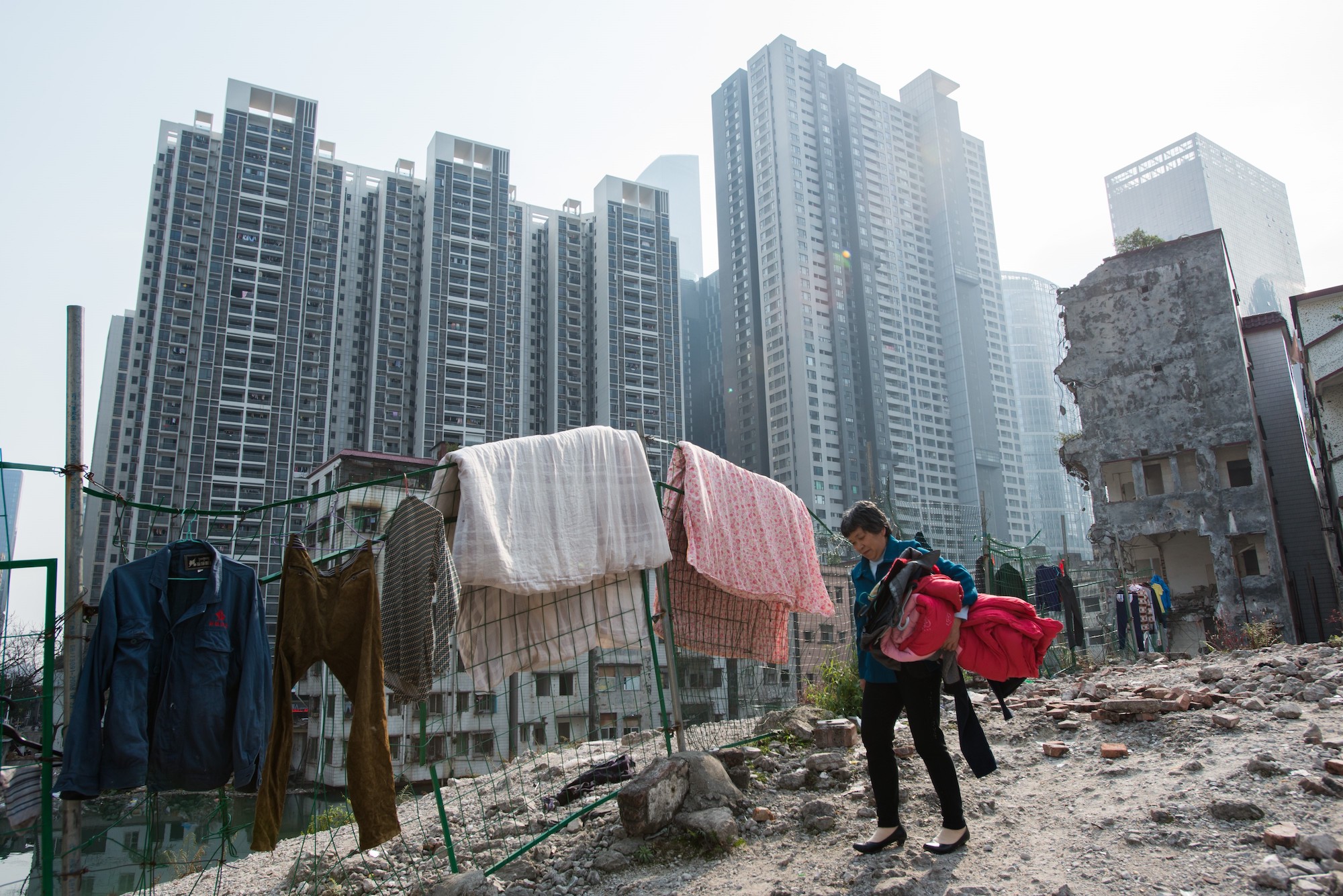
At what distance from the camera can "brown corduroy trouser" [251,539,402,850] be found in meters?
3.48

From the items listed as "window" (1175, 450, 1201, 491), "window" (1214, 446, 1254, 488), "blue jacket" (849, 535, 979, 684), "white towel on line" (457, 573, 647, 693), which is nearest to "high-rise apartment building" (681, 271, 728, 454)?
"window" (1175, 450, 1201, 491)

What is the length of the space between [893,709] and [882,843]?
634 mm

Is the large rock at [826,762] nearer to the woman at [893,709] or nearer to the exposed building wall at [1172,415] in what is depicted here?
the woman at [893,709]

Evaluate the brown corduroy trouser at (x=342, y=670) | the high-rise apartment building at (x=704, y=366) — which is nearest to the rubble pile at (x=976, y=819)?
the brown corduroy trouser at (x=342, y=670)

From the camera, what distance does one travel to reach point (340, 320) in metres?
61.9

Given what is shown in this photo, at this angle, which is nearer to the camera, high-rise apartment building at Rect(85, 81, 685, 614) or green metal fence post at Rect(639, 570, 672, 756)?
green metal fence post at Rect(639, 570, 672, 756)

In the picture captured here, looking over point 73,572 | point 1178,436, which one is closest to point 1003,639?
point 73,572

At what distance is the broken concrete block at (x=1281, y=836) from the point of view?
3242mm

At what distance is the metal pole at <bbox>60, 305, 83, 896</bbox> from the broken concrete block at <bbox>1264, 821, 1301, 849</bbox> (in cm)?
482

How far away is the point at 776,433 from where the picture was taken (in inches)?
2889

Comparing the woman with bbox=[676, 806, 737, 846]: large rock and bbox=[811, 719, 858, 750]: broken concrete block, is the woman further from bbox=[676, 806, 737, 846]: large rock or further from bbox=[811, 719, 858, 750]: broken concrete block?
bbox=[811, 719, 858, 750]: broken concrete block

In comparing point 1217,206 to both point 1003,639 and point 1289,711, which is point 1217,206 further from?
point 1003,639

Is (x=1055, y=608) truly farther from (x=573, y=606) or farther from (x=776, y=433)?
(x=776, y=433)

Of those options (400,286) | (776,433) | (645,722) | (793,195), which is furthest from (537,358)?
(645,722)
